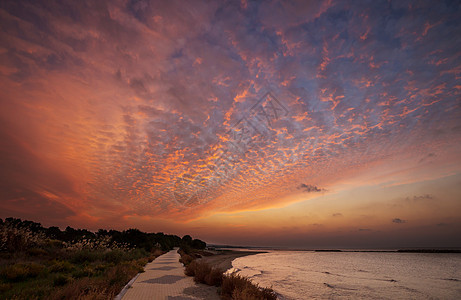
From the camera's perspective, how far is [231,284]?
10109mm

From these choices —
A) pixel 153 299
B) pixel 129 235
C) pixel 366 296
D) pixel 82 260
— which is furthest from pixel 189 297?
pixel 129 235

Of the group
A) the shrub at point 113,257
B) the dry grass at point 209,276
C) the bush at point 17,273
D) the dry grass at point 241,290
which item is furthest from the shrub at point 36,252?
the dry grass at point 241,290

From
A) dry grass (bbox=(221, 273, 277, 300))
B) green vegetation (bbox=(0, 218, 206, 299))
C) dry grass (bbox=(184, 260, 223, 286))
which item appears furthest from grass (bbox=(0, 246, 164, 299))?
dry grass (bbox=(221, 273, 277, 300))

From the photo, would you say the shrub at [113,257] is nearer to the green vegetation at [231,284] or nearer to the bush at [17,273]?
the green vegetation at [231,284]

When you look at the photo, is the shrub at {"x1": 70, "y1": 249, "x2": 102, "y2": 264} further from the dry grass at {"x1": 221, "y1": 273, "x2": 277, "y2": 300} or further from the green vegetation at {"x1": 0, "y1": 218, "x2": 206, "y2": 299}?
the dry grass at {"x1": 221, "y1": 273, "x2": 277, "y2": 300}

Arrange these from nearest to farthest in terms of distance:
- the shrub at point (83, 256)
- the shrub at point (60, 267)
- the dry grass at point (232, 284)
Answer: the dry grass at point (232, 284) → the shrub at point (60, 267) → the shrub at point (83, 256)

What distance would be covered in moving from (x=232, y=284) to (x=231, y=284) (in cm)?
6

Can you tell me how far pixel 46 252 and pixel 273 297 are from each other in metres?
18.1

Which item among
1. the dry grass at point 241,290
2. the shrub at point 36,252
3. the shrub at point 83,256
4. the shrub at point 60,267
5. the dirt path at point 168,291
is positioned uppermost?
the shrub at point 36,252

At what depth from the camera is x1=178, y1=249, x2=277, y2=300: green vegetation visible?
27.3ft

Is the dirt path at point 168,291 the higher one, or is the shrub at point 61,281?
the shrub at point 61,281

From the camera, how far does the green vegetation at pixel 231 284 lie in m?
8.33

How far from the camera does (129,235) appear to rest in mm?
Result: 55344

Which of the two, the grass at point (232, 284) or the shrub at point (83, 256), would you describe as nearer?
the grass at point (232, 284)
